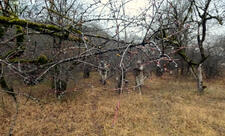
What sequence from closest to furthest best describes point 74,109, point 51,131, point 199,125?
point 51,131, point 199,125, point 74,109

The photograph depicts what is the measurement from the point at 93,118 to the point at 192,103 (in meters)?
4.68

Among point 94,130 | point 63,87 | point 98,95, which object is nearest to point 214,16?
point 98,95

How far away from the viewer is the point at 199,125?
437cm

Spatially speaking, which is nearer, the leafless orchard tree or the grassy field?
the leafless orchard tree

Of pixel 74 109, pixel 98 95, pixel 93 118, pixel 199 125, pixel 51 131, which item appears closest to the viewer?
pixel 51 131

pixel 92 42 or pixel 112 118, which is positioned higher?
pixel 92 42

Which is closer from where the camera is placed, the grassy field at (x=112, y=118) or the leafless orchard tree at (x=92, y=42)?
the leafless orchard tree at (x=92, y=42)

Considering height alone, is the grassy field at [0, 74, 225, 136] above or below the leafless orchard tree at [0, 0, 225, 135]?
below

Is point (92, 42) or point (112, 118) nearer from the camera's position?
point (92, 42)

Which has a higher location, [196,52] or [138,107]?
[196,52]

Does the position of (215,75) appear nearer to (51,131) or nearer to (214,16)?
(214,16)

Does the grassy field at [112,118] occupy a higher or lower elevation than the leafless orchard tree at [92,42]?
lower

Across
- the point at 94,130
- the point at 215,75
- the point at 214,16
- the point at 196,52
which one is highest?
the point at 214,16

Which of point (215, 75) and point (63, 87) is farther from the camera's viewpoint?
point (215, 75)
